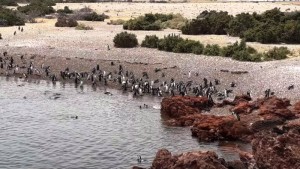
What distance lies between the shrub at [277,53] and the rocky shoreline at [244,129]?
1355 cm

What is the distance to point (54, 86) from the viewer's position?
41.3 m

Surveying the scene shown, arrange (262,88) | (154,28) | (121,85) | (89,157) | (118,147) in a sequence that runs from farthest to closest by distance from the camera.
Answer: (154,28), (121,85), (262,88), (118,147), (89,157)

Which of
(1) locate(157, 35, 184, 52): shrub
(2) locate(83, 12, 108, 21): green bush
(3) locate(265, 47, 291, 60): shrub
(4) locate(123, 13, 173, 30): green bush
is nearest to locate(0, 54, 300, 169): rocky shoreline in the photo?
(1) locate(157, 35, 184, 52): shrub

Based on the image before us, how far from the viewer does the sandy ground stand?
3909cm

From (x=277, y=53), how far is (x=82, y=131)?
78.5 feet

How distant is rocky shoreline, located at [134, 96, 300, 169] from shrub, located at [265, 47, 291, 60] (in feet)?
44.4

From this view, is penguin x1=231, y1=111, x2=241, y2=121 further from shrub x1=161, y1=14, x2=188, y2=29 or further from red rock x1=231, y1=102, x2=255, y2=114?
shrub x1=161, y1=14, x2=188, y2=29

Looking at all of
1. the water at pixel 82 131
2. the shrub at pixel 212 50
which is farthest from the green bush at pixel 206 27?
the water at pixel 82 131

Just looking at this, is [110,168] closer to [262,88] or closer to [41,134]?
[41,134]

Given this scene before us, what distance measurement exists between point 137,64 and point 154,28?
21139mm

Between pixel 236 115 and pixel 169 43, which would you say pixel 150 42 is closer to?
pixel 169 43

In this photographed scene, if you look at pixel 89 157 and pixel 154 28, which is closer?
pixel 89 157

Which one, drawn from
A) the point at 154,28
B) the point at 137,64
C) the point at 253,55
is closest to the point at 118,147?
the point at 137,64

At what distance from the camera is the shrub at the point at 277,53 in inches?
1834
